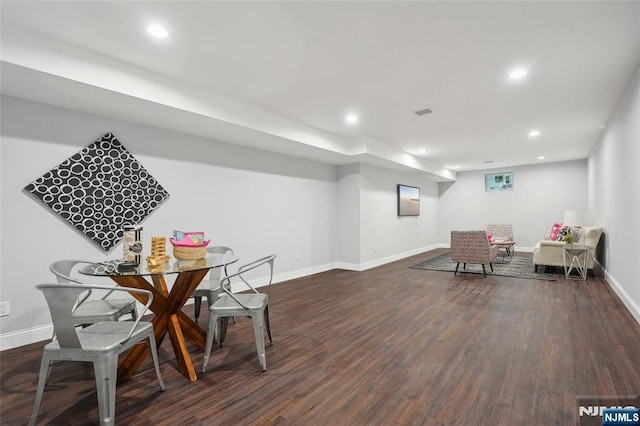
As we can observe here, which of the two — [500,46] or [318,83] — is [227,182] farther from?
[500,46]

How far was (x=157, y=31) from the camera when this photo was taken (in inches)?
95.8

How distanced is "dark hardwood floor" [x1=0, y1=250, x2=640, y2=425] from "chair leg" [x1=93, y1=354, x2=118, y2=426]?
0.69 feet

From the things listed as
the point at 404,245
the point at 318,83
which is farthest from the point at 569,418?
the point at 404,245

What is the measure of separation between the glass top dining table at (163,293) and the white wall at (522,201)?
9421mm

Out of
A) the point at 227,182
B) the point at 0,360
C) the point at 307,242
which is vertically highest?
the point at 227,182

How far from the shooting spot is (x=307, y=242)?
591 centimetres

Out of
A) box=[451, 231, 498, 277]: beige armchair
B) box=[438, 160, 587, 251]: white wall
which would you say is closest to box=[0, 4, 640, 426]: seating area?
box=[451, 231, 498, 277]: beige armchair

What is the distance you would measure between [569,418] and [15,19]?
451 cm

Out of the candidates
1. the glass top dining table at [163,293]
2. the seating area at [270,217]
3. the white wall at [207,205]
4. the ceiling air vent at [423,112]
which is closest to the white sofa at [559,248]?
the seating area at [270,217]

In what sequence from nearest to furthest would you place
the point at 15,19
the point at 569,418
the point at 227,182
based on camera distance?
the point at 569,418 < the point at 15,19 < the point at 227,182

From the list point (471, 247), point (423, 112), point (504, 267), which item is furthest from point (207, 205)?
point (504, 267)

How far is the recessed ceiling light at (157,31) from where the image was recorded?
2375 millimetres

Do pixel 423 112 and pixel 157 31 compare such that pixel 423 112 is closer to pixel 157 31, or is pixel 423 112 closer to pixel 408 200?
pixel 157 31
